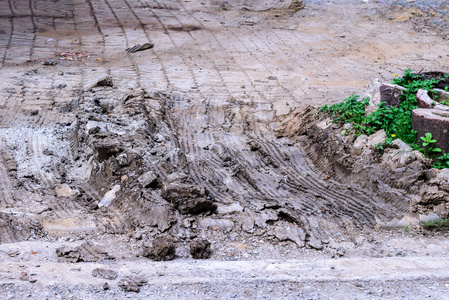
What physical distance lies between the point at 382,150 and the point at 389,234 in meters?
→ 0.96

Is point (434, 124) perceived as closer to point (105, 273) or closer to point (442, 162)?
A: point (442, 162)

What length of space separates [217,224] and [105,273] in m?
1.14

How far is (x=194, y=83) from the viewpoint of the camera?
6.45m

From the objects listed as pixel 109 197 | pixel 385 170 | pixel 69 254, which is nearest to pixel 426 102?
pixel 385 170

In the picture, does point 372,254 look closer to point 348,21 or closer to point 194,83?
point 194,83

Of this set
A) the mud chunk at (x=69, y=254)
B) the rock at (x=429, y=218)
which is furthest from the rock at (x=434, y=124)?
the mud chunk at (x=69, y=254)

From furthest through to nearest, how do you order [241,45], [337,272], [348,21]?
[348,21] → [241,45] → [337,272]

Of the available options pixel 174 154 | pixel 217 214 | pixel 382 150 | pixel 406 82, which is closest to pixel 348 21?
pixel 406 82

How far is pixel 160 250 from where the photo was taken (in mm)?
3139

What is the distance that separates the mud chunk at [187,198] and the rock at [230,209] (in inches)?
3.1

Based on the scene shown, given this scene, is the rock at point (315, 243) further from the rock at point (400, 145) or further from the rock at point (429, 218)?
the rock at point (400, 145)

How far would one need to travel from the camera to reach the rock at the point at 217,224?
11.9 feet

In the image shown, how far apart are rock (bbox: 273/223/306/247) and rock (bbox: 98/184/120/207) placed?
161 cm

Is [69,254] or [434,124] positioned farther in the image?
[434,124]
